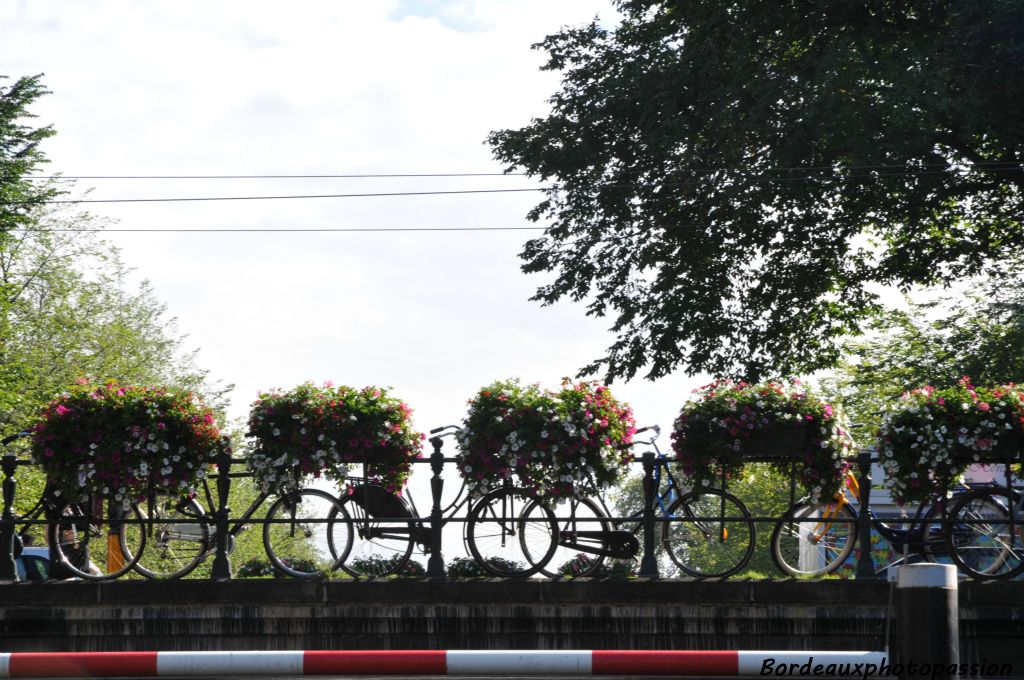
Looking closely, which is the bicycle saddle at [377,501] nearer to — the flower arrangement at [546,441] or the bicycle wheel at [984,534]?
the flower arrangement at [546,441]

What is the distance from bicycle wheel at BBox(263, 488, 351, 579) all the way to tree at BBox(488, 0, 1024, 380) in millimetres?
10612

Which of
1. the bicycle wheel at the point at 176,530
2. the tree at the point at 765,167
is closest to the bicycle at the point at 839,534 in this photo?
the bicycle wheel at the point at 176,530

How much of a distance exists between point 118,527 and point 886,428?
652 cm

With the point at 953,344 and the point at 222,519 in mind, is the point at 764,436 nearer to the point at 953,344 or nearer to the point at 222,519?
the point at 222,519

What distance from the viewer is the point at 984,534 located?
33.9 ft

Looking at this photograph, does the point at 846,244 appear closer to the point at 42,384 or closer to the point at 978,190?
the point at 978,190

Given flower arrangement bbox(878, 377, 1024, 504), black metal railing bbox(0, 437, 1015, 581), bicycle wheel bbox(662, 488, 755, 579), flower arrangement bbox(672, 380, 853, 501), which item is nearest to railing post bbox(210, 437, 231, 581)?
black metal railing bbox(0, 437, 1015, 581)

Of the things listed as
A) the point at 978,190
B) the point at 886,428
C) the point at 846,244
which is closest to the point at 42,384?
the point at 846,244

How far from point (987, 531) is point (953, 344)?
16.0 metres

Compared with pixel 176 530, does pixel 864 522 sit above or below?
above

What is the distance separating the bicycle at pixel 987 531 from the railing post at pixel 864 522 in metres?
0.82

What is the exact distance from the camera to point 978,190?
2105 cm

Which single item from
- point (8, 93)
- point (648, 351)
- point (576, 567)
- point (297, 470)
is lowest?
point (576, 567)

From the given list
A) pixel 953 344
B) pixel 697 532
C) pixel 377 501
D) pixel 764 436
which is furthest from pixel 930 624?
pixel 953 344
